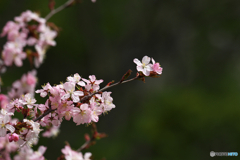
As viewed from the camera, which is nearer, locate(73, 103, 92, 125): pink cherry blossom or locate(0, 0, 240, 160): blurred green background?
locate(73, 103, 92, 125): pink cherry blossom

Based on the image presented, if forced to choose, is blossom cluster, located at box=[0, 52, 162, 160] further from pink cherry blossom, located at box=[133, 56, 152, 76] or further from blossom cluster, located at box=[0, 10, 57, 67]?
blossom cluster, located at box=[0, 10, 57, 67]

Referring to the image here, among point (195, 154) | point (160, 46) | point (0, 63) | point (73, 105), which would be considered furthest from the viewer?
point (160, 46)

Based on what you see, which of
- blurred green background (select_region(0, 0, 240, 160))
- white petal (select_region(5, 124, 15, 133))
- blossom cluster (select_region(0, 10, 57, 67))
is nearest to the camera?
white petal (select_region(5, 124, 15, 133))

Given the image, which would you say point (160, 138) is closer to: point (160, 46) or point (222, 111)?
point (222, 111)

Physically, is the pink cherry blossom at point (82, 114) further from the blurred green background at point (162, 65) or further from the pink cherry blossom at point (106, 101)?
the blurred green background at point (162, 65)

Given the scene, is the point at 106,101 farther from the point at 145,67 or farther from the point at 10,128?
the point at 10,128

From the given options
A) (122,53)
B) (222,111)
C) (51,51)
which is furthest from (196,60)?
(51,51)

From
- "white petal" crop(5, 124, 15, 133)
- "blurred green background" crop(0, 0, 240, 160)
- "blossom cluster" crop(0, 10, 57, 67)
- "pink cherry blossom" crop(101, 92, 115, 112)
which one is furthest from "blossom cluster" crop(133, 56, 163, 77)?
"blurred green background" crop(0, 0, 240, 160)

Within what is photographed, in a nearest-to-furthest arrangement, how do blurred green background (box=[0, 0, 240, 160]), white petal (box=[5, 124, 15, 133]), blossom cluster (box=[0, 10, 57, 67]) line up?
white petal (box=[5, 124, 15, 133]) → blossom cluster (box=[0, 10, 57, 67]) → blurred green background (box=[0, 0, 240, 160])

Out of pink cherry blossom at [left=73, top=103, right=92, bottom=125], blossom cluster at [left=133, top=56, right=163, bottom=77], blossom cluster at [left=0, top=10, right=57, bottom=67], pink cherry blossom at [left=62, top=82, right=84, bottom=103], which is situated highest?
blossom cluster at [left=0, top=10, right=57, bottom=67]
